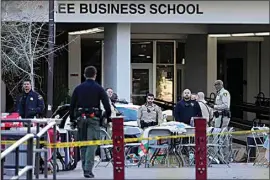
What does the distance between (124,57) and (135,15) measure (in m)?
1.55

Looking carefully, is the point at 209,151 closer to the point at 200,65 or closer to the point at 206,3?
the point at 206,3

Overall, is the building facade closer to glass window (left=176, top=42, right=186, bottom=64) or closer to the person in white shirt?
glass window (left=176, top=42, right=186, bottom=64)

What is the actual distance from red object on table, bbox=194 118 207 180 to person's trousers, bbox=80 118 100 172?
1683mm

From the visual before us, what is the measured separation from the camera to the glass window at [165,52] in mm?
29469

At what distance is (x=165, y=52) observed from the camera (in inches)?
1174

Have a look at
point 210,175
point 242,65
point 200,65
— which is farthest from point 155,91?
point 210,175

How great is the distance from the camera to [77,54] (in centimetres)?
2788

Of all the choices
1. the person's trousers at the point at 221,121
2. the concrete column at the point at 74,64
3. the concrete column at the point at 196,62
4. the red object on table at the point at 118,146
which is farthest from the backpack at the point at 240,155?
the concrete column at the point at 196,62

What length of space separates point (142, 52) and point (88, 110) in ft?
62.9

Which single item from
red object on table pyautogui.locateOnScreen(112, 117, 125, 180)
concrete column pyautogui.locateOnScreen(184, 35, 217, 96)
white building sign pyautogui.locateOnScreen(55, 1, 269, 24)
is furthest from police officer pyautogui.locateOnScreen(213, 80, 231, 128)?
concrete column pyautogui.locateOnScreen(184, 35, 217, 96)

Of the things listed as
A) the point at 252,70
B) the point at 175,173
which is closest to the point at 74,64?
the point at 252,70

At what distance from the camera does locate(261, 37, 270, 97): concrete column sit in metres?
30.8

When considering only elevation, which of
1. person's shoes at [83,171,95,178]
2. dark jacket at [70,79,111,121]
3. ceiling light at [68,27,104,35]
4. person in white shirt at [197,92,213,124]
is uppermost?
ceiling light at [68,27,104,35]

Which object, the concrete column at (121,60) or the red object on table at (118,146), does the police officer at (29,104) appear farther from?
the concrete column at (121,60)
